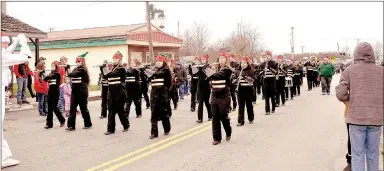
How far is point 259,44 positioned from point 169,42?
21.1 meters

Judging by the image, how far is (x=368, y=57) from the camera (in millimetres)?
5309

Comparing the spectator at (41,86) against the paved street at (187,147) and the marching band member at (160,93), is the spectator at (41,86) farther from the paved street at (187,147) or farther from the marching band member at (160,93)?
the marching band member at (160,93)

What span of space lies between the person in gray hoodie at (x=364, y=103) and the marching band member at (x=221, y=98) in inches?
140

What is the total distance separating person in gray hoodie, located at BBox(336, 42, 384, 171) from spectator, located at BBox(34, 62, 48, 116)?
939 cm

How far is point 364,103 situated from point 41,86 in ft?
34.8

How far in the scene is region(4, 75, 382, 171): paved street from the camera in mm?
6891

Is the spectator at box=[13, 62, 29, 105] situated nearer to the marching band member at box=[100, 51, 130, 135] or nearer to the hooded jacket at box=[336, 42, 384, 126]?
the marching band member at box=[100, 51, 130, 135]

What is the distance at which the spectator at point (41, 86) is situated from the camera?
490 inches

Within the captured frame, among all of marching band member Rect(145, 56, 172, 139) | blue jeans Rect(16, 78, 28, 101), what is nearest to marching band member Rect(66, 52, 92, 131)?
marching band member Rect(145, 56, 172, 139)

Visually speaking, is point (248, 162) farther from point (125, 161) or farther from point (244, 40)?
point (244, 40)

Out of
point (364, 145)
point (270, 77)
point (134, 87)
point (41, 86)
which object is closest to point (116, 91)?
point (134, 87)

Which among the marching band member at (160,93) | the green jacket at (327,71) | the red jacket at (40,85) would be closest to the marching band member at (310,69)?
the green jacket at (327,71)

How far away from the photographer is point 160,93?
9625 mm

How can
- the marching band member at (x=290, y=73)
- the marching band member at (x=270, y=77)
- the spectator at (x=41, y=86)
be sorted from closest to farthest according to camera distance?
the spectator at (x=41, y=86) → the marching band member at (x=270, y=77) → the marching band member at (x=290, y=73)
